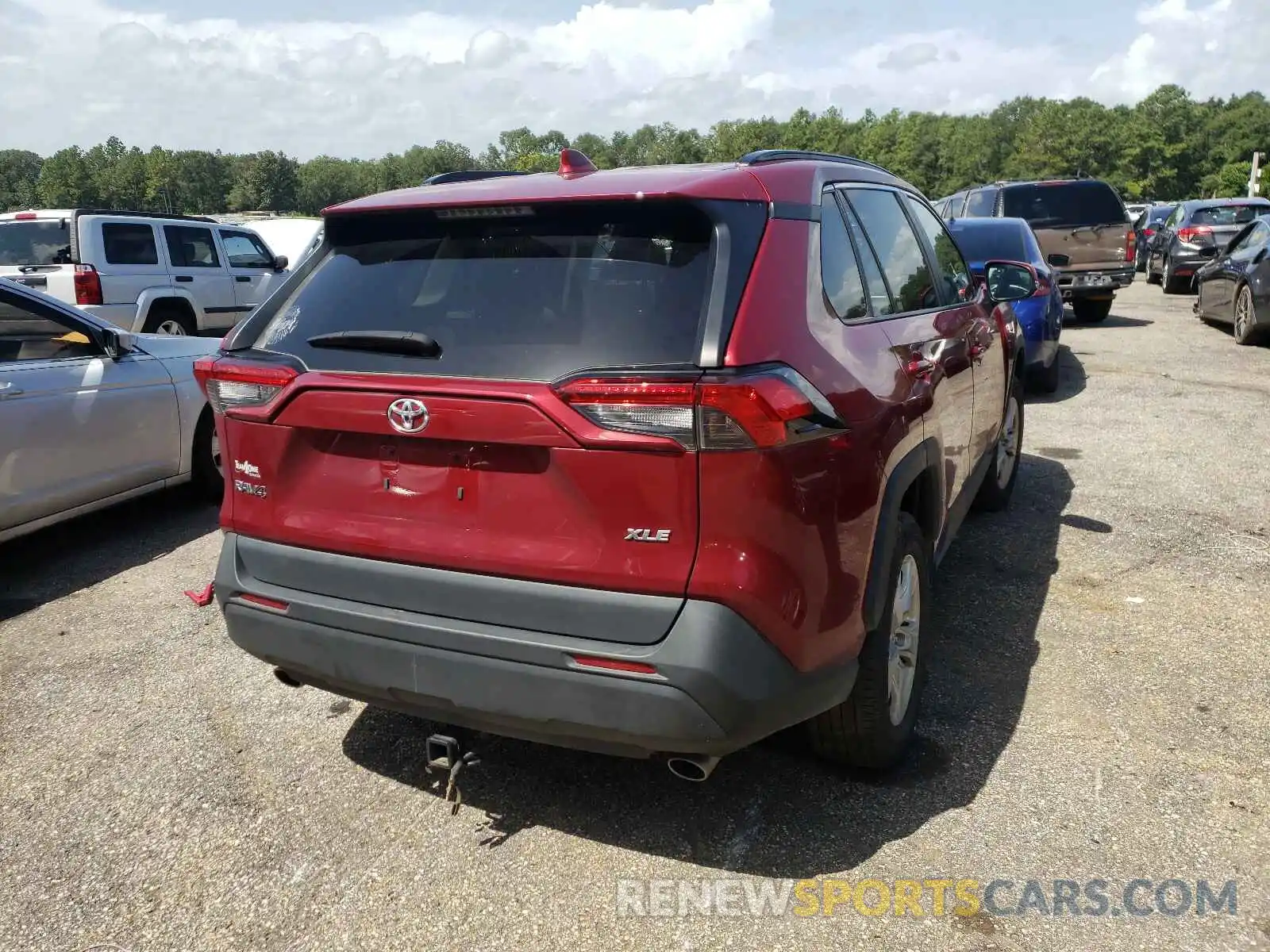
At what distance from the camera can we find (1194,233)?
18.3 meters

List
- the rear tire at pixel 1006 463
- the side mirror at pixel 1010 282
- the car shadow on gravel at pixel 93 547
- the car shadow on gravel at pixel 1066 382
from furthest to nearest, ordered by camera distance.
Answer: the car shadow on gravel at pixel 1066 382 → the rear tire at pixel 1006 463 → the car shadow on gravel at pixel 93 547 → the side mirror at pixel 1010 282

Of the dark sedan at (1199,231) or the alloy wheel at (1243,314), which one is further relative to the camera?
the dark sedan at (1199,231)

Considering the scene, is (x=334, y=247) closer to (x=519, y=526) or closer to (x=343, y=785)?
(x=519, y=526)

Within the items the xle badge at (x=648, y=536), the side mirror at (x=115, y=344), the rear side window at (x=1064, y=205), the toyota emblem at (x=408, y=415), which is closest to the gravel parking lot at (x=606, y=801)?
the xle badge at (x=648, y=536)

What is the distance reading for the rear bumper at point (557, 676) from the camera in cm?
230

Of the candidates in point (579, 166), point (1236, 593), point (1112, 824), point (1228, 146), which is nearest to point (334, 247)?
point (579, 166)

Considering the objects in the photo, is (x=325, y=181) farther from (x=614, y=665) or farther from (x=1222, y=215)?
(x=614, y=665)

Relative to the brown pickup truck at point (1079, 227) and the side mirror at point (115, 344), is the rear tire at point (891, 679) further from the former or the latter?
the brown pickup truck at point (1079, 227)

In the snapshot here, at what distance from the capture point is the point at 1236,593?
453cm

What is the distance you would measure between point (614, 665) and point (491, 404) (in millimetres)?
672

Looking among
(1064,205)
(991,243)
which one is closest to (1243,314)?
(1064,205)

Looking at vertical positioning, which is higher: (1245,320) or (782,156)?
(782,156)

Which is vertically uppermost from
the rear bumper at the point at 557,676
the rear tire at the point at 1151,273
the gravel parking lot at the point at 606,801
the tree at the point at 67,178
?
the tree at the point at 67,178

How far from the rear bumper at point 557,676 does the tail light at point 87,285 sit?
10.0 metres
